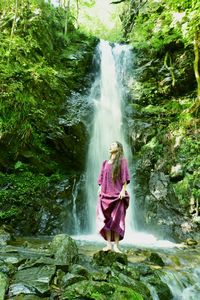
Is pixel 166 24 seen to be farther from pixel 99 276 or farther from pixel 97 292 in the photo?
pixel 97 292

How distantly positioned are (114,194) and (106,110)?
8.05 meters

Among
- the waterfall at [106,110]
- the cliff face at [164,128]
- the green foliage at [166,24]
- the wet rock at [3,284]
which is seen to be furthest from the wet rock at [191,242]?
the wet rock at [3,284]

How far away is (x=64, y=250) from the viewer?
4.91m

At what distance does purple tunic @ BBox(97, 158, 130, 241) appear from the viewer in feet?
17.7

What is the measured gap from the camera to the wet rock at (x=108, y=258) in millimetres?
4961

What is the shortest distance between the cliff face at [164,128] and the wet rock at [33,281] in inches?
225

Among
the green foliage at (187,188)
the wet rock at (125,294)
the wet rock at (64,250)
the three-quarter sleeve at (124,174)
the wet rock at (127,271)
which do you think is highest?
the green foliage at (187,188)

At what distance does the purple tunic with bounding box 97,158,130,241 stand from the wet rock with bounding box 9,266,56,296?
1.41 meters

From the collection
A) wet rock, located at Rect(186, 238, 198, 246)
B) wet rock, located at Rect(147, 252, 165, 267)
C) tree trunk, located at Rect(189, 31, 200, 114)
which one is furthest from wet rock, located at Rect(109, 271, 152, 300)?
tree trunk, located at Rect(189, 31, 200, 114)

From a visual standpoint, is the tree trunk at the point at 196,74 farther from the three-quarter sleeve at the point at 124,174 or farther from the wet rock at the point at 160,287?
the wet rock at the point at 160,287

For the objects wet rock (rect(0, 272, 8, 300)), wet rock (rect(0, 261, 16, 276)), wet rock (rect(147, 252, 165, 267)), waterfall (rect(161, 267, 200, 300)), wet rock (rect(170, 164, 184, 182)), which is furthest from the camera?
wet rock (rect(170, 164, 184, 182))

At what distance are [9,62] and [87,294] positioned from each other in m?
4.45

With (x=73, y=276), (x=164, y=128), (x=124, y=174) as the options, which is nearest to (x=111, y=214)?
(x=124, y=174)

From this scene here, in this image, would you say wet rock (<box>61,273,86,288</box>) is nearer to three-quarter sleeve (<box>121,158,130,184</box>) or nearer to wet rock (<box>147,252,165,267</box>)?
three-quarter sleeve (<box>121,158,130,184</box>)
